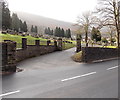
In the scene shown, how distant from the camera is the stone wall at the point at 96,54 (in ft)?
45.3

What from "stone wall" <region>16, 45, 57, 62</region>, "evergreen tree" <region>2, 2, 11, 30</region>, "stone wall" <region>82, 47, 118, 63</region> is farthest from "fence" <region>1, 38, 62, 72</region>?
"evergreen tree" <region>2, 2, 11, 30</region>

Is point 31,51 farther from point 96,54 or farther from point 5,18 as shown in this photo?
point 5,18

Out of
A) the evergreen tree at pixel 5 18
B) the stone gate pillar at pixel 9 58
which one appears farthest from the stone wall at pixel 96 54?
the evergreen tree at pixel 5 18

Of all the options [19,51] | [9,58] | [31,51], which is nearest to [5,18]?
[31,51]

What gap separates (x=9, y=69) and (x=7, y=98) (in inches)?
155

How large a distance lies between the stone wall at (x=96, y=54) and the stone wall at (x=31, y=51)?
591cm

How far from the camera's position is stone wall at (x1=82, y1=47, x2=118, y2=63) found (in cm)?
1381

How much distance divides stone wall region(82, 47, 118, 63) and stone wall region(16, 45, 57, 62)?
19.4ft

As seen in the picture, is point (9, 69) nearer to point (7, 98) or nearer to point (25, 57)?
point (7, 98)

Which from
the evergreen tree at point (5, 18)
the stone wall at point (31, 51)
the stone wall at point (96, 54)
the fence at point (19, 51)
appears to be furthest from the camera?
the evergreen tree at point (5, 18)

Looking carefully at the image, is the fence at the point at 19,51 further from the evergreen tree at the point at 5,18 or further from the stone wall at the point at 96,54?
the evergreen tree at the point at 5,18

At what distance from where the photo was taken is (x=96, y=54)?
14961 millimetres

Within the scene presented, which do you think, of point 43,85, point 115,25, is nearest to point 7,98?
point 43,85

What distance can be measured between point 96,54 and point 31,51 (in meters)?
7.44
